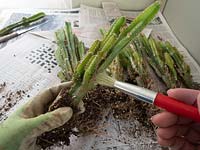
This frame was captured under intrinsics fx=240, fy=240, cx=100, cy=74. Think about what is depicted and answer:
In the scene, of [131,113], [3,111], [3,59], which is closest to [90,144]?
[131,113]

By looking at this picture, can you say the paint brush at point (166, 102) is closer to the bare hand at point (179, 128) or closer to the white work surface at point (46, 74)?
the bare hand at point (179, 128)

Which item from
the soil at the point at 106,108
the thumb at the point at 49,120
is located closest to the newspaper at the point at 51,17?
the soil at the point at 106,108

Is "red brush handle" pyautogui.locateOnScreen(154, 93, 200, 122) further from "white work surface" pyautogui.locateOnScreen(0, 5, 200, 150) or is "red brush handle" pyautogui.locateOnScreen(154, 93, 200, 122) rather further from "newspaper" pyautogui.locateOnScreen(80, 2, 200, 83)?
"newspaper" pyautogui.locateOnScreen(80, 2, 200, 83)

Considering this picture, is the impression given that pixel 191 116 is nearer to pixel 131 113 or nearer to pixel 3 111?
pixel 131 113

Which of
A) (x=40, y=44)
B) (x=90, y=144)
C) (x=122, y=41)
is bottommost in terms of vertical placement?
(x=90, y=144)

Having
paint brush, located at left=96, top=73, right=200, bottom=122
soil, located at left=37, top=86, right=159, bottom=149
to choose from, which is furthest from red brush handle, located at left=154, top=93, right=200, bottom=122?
soil, located at left=37, top=86, right=159, bottom=149

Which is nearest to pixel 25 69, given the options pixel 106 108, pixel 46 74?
pixel 46 74
